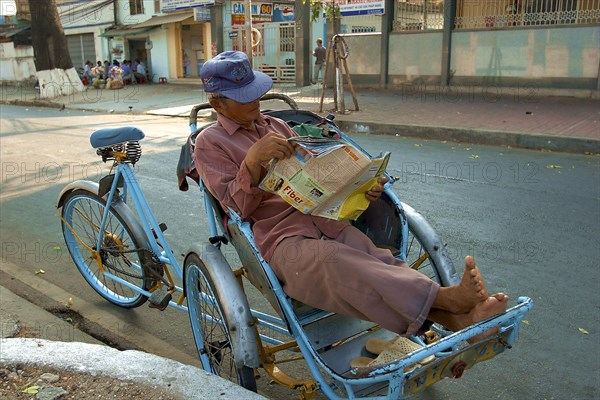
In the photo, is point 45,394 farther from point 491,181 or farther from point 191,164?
point 491,181

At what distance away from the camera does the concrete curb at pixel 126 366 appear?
2.21 meters

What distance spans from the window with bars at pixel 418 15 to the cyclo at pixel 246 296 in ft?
39.9

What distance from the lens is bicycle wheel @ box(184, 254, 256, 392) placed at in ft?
8.51

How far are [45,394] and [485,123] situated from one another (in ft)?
29.6

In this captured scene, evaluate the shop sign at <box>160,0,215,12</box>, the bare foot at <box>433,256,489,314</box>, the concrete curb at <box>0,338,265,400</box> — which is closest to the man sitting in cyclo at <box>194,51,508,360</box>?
the bare foot at <box>433,256,489,314</box>

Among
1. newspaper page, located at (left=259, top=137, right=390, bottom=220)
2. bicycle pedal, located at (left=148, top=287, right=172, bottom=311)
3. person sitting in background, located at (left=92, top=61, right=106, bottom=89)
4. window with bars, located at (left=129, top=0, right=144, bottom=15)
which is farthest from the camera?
window with bars, located at (left=129, top=0, right=144, bottom=15)

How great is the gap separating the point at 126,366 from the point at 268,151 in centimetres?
110

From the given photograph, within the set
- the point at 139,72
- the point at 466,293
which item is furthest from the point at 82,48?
the point at 466,293

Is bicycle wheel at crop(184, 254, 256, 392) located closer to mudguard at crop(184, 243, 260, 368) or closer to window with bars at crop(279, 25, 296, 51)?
mudguard at crop(184, 243, 260, 368)

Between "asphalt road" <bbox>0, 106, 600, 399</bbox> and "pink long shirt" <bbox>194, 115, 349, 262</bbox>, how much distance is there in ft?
3.00

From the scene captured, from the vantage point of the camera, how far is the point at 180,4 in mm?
23422

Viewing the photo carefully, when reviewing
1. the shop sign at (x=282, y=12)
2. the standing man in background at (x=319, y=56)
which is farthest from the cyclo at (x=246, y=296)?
the shop sign at (x=282, y=12)

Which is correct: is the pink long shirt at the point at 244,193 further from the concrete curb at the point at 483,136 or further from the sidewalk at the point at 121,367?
the concrete curb at the point at 483,136

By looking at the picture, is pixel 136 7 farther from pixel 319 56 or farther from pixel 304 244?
pixel 304 244
